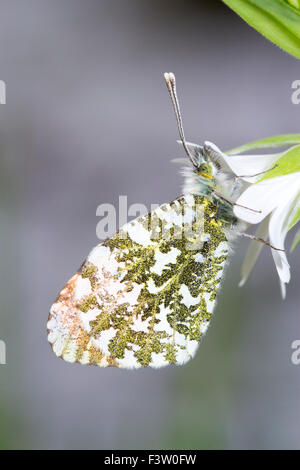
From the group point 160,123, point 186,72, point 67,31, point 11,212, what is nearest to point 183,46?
point 186,72

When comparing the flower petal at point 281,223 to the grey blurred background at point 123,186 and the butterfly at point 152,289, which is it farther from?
the grey blurred background at point 123,186

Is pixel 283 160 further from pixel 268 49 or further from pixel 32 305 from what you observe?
pixel 268 49

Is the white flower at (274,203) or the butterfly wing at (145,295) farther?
the butterfly wing at (145,295)

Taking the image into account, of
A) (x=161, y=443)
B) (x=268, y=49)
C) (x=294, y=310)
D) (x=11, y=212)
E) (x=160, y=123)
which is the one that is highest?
(x=268, y=49)

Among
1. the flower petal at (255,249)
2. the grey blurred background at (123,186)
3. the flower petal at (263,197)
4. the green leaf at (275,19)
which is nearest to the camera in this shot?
the green leaf at (275,19)

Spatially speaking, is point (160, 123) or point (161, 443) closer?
point (161, 443)

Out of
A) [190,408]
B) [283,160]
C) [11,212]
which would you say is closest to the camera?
[283,160]

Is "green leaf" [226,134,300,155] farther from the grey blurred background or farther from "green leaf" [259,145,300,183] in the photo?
the grey blurred background

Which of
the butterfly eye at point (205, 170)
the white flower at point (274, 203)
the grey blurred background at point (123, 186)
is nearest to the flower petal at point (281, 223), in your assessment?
the white flower at point (274, 203)
